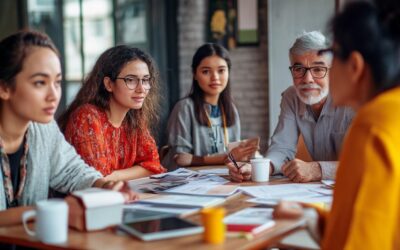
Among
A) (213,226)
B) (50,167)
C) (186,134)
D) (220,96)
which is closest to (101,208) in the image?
(213,226)

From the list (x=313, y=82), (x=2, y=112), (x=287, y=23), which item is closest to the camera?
(x=2, y=112)

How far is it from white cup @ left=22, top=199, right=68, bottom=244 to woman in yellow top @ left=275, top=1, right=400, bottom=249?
0.68m

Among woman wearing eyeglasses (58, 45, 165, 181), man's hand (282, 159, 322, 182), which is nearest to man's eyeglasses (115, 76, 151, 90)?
woman wearing eyeglasses (58, 45, 165, 181)

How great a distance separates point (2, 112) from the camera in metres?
2.06

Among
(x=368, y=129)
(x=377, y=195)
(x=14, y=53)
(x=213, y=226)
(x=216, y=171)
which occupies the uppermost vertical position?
(x=14, y=53)

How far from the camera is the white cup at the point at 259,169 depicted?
2457 millimetres

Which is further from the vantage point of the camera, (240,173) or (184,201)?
(240,173)

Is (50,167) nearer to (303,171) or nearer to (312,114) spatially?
(303,171)

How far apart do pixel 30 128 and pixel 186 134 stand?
1565 millimetres

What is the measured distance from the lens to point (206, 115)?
3641mm

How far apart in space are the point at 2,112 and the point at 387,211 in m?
1.36

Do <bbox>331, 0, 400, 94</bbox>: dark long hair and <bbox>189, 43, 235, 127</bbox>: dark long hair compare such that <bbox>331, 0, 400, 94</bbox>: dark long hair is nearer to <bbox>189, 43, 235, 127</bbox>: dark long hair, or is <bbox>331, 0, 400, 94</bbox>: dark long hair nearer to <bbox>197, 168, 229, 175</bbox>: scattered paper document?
<bbox>197, 168, 229, 175</bbox>: scattered paper document

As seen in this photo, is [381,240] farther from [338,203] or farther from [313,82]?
[313,82]

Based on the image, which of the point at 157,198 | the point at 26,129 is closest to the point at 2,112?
the point at 26,129
